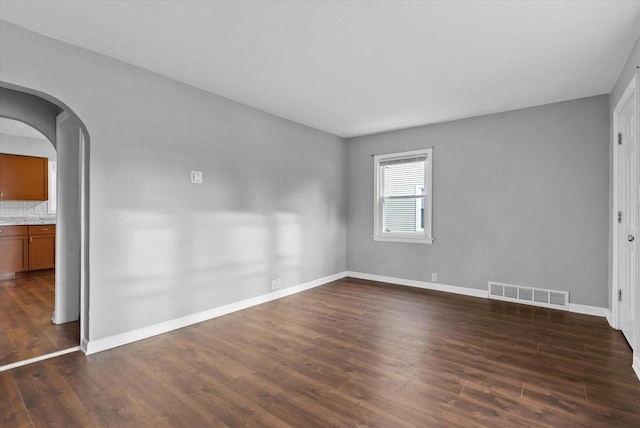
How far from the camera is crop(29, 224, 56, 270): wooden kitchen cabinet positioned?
6289 mm

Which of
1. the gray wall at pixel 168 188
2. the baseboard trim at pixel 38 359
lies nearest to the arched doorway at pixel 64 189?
the baseboard trim at pixel 38 359

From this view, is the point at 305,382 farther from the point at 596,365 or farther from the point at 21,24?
the point at 21,24

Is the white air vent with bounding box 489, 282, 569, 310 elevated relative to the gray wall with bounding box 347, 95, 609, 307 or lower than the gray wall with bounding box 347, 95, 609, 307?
lower

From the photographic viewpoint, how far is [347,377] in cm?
242

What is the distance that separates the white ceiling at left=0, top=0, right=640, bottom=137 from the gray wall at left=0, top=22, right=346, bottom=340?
0.80 ft

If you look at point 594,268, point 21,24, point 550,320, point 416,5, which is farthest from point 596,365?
point 21,24

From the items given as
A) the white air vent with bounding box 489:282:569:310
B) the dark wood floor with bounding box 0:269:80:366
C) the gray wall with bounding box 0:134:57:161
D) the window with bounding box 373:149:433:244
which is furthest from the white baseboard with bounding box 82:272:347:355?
the gray wall with bounding box 0:134:57:161

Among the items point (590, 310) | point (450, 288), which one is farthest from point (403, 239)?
point (590, 310)

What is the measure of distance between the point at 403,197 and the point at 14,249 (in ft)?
23.8

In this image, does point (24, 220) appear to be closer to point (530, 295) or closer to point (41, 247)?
point (41, 247)

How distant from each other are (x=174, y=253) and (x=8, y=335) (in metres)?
1.71

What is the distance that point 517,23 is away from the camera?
7.98ft

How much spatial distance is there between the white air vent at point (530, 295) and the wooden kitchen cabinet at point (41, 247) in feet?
26.6

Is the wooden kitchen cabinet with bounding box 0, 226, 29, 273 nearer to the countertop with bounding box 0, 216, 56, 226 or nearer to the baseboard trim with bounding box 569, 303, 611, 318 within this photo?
the countertop with bounding box 0, 216, 56, 226
